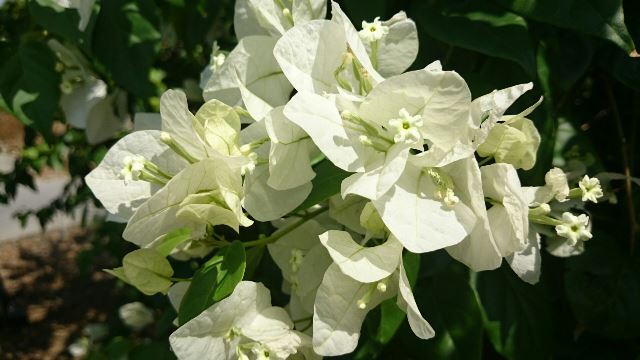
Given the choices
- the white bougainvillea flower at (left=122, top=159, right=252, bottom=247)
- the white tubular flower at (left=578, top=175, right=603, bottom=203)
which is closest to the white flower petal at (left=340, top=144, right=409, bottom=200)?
the white bougainvillea flower at (left=122, top=159, right=252, bottom=247)

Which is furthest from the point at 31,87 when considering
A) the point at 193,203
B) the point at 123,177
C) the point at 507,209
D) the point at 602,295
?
the point at 602,295

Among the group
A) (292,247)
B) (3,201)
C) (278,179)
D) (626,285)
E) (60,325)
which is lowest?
(60,325)

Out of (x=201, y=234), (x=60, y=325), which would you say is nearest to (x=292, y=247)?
(x=201, y=234)

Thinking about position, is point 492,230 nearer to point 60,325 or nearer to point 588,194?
point 588,194

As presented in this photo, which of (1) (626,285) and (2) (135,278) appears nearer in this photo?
(2) (135,278)

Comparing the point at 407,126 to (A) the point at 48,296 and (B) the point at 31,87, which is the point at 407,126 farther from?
(A) the point at 48,296

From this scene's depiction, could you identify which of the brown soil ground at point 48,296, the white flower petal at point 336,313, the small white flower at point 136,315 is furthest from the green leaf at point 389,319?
the brown soil ground at point 48,296
